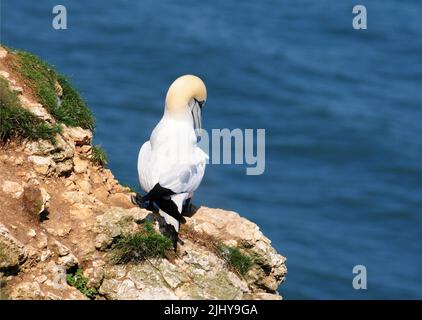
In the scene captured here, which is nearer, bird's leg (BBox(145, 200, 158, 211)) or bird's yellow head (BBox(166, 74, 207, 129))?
bird's leg (BBox(145, 200, 158, 211))

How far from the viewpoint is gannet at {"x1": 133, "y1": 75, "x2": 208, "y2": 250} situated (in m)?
16.8

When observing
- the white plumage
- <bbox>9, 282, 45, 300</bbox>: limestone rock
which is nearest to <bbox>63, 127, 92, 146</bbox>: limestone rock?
the white plumage

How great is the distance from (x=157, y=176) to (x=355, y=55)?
142 feet

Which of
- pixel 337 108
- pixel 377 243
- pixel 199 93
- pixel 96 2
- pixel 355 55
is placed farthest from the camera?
pixel 96 2

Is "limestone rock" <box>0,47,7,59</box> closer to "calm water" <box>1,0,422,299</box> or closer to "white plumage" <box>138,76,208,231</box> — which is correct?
"white plumage" <box>138,76,208,231</box>

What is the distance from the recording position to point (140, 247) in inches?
629

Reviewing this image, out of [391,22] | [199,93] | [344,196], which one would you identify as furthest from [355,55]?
[199,93]

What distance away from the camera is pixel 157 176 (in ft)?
55.7

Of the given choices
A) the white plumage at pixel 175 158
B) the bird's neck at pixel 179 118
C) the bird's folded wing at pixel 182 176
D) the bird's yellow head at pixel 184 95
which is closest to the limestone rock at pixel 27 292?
the white plumage at pixel 175 158

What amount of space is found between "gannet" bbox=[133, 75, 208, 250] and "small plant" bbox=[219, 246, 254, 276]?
0.73 meters

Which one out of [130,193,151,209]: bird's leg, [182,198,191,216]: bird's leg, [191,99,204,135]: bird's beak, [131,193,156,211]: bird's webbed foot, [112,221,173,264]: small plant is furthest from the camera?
[191,99,204,135]: bird's beak

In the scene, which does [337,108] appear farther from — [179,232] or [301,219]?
[179,232]

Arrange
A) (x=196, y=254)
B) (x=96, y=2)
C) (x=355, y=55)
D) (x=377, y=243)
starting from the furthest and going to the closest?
(x=96, y=2), (x=355, y=55), (x=377, y=243), (x=196, y=254)

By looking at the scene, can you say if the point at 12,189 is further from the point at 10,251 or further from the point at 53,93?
the point at 53,93
